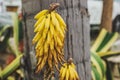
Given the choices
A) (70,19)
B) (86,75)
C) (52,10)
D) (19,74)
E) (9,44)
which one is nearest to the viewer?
(52,10)

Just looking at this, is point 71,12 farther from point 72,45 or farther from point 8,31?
point 8,31

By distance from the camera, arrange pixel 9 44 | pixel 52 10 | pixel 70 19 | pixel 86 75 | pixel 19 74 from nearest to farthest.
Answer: pixel 52 10 < pixel 70 19 < pixel 86 75 < pixel 19 74 < pixel 9 44

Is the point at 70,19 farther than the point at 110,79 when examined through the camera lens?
No

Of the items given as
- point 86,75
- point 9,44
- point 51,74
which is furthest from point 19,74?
point 51,74

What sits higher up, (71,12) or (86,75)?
(71,12)

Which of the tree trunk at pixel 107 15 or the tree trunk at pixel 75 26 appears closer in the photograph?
the tree trunk at pixel 75 26

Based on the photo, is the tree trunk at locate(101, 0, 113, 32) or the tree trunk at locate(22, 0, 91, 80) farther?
the tree trunk at locate(101, 0, 113, 32)

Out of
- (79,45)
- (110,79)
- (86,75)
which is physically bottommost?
(110,79)

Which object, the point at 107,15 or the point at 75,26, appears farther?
the point at 107,15
